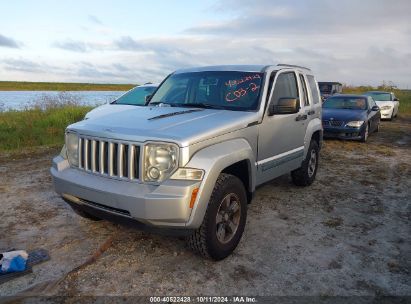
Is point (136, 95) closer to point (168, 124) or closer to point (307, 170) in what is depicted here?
point (307, 170)

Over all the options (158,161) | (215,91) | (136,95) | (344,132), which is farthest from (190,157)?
(344,132)

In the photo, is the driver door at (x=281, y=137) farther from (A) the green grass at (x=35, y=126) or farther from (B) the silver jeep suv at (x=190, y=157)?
(A) the green grass at (x=35, y=126)

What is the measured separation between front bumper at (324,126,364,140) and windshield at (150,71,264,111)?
25.1 feet

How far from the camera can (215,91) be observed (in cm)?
477

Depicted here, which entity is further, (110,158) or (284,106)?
(284,106)

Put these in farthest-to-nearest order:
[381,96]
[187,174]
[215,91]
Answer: [381,96]
[215,91]
[187,174]

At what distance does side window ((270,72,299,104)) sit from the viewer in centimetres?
487

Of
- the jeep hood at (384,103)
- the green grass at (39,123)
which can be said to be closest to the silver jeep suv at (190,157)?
the green grass at (39,123)

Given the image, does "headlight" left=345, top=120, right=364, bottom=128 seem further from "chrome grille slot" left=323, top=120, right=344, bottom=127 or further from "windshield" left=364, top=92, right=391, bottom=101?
"windshield" left=364, top=92, right=391, bottom=101

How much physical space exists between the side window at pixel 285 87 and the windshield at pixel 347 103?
7.86 metres

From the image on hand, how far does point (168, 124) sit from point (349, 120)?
369 inches

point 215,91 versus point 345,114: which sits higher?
point 215,91

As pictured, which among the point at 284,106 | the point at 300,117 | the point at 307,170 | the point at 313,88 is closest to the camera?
the point at 284,106

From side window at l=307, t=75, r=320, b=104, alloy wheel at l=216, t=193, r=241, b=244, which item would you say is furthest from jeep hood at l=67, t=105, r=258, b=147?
side window at l=307, t=75, r=320, b=104
